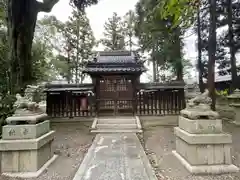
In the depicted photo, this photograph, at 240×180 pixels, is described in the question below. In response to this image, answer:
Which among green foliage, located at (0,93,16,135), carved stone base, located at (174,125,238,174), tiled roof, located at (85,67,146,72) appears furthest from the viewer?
tiled roof, located at (85,67,146,72)

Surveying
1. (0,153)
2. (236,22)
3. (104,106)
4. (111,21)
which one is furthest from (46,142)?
(111,21)

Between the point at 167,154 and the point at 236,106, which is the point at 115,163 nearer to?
the point at 167,154

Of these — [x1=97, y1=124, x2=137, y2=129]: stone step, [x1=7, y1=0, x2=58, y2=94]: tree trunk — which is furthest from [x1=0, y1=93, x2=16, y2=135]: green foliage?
[x1=97, y1=124, x2=137, y2=129]: stone step

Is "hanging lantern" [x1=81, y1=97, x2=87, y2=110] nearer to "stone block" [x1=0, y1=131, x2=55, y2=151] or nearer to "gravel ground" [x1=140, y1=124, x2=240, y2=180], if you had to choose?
"gravel ground" [x1=140, y1=124, x2=240, y2=180]

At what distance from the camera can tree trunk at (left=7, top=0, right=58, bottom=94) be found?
741 centimetres

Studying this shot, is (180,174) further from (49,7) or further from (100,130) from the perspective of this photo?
(49,7)

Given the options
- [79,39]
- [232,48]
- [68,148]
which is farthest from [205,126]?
[79,39]

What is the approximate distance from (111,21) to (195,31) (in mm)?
16988

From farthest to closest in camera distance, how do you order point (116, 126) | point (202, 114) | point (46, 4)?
point (46, 4)
point (116, 126)
point (202, 114)

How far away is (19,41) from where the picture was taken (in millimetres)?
7520

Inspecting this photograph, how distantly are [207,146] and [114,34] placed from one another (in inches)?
948

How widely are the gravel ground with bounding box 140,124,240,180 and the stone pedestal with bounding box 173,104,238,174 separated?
0.16 meters

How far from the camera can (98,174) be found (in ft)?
11.3

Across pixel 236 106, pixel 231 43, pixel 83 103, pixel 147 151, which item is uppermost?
pixel 231 43
